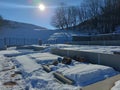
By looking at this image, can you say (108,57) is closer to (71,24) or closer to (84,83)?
(84,83)

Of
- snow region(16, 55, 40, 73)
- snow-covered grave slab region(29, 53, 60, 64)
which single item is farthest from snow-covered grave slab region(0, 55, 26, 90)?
snow-covered grave slab region(29, 53, 60, 64)

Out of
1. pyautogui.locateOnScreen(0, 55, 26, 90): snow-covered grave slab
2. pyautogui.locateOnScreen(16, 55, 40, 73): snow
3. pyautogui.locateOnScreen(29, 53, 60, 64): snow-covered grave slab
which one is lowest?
pyautogui.locateOnScreen(0, 55, 26, 90): snow-covered grave slab

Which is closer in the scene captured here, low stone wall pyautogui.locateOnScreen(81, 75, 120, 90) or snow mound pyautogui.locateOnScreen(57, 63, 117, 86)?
low stone wall pyautogui.locateOnScreen(81, 75, 120, 90)

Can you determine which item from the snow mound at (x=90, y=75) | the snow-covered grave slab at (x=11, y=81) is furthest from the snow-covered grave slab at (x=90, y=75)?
the snow-covered grave slab at (x=11, y=81)

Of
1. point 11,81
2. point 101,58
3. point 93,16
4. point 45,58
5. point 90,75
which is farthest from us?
point 93,16

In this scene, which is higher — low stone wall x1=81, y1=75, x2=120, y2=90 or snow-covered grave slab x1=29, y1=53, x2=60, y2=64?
snow-covered grave slab x1=29, y1=53, x2=60, y2=64

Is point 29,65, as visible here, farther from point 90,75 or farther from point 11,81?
point 90,75

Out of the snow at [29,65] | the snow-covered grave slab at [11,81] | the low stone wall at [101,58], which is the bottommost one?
the snow-covered grave slab at [11,81]

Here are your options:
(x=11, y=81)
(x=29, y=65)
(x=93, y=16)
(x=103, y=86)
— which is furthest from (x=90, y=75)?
(x=93, y=16)

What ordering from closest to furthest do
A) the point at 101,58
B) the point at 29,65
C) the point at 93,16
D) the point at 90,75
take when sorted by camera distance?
the point at 90,75
the point at 101,58
the point at 29,65
the point at 93,16

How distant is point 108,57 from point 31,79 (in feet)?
8.77

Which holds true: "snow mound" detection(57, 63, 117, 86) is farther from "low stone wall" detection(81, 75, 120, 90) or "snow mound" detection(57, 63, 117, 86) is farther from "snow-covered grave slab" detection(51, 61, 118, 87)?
"low stone wall" detection(81, 75, 120, 90)

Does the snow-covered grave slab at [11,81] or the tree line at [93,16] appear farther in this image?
the tree line at [93,16]

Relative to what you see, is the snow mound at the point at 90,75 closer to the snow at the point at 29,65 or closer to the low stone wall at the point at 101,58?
the low stone wall at the point at 101,58
